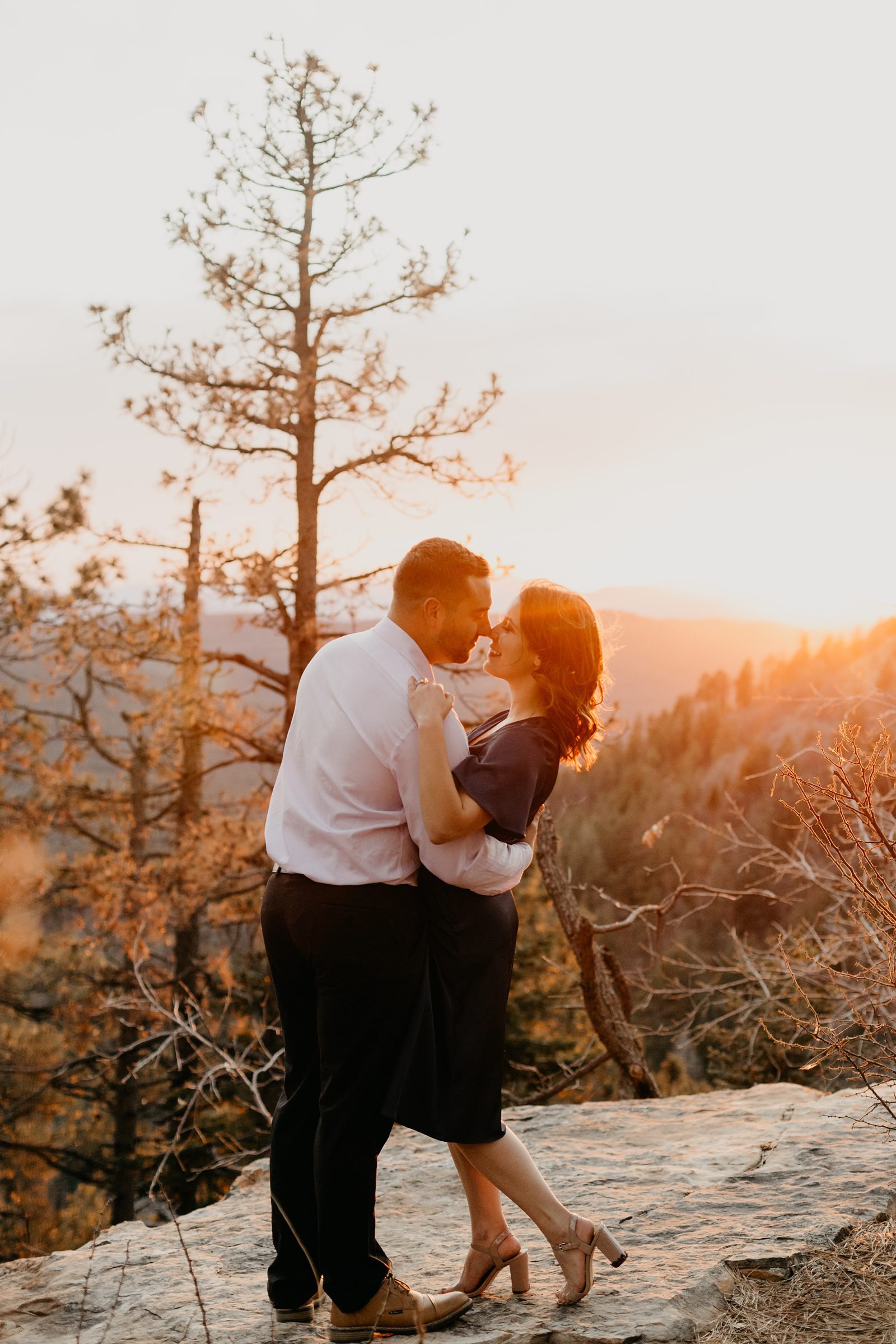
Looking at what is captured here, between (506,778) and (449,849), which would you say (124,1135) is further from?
(506,778)

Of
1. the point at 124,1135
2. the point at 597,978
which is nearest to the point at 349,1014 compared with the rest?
the point at 597,978

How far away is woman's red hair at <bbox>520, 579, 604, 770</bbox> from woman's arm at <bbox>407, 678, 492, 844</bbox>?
Answer: 0.38 metres

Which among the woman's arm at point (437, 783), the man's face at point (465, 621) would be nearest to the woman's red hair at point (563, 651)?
the man's face at point (465, 621)

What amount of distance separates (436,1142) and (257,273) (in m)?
8.73

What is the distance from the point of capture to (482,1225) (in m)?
2.82

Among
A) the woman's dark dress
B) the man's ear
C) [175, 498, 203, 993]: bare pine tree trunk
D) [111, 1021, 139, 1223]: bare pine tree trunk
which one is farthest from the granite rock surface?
[111, 1021, 139, 1223]: bare pine tree trunk

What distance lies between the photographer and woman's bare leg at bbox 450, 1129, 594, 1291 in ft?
8.79

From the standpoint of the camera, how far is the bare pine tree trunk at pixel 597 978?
6332mm

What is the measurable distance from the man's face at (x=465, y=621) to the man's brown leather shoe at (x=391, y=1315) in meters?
1.61

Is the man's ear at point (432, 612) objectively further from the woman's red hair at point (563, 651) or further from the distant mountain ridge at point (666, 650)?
the distant mountain ridge at point (666, 650)

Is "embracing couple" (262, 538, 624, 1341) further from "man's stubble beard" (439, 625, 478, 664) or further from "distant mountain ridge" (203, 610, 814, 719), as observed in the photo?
"distant mountain ridge" (203, 610, 814, 719)

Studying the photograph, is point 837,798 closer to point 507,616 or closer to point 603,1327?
point 507,616

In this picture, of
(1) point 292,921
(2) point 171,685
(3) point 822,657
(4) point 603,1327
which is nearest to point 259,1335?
(4) point 603,1327

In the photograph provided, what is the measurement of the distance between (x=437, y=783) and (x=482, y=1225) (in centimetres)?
133
